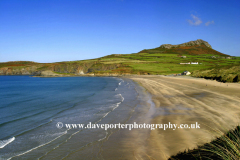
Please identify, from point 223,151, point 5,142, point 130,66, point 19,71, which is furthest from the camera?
point 19,71

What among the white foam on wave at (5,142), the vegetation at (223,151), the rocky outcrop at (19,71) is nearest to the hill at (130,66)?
the rocky outcrop at (19,71)

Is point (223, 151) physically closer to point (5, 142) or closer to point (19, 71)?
point (5, 142)

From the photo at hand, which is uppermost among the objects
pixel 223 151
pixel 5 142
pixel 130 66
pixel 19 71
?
pixel 130 66

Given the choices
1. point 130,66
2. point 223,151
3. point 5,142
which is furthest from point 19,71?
point 223,151

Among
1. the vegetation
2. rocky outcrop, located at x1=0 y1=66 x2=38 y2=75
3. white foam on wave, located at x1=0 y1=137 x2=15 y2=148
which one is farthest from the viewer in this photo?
rocky outcrop, located at x1=0 y1=66 x2=38 y2=75

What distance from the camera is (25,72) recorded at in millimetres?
133375

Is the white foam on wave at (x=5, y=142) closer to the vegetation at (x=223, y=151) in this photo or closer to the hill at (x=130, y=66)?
the vegetation at (x=223, y=151)

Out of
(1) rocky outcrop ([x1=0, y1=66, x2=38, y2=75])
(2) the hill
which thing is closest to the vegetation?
(2) the hill

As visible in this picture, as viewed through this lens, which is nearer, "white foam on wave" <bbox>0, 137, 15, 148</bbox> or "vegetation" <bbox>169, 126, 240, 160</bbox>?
"vegetation" <bbox>169, 126, 240, 160</bbox>

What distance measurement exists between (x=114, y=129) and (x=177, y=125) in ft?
11.1

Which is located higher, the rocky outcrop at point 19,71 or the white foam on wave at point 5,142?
the rocky outcrop at point 19,71

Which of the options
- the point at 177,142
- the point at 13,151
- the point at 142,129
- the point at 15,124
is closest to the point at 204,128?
the point at 177,142

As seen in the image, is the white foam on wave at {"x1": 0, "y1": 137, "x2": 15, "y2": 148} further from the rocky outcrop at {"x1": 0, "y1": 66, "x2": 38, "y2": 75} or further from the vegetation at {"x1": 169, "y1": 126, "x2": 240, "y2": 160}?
the rocky outcrop at {"x1": 0, "y1": 66, "x2": 38, "y2": 75}

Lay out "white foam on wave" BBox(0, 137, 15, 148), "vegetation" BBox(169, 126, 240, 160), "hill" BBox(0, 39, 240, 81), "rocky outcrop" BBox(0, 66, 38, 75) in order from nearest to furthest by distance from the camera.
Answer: "vegetation" BBox(169, 126, 240, 160)
"white foam on wave" BBox(0, 137, 15, 148)
"hill" BBox(0, 39, 240, 81)
"rocky outcrop" BBox(0, 66, 38, 75)
